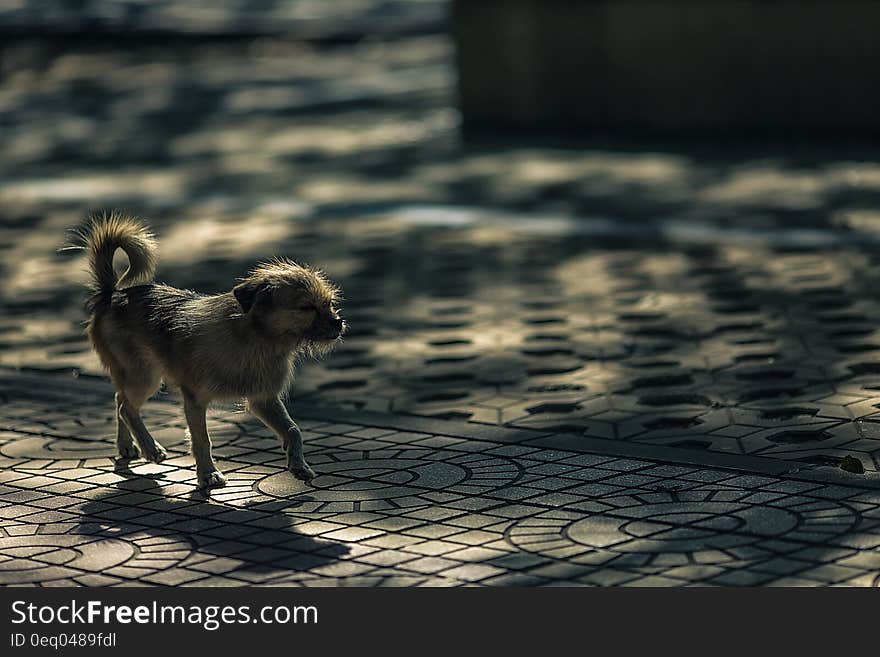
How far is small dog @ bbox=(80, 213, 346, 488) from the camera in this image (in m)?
6.28

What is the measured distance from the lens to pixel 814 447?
262 inches

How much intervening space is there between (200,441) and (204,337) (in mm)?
449

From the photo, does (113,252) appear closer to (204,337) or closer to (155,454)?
(204,337)

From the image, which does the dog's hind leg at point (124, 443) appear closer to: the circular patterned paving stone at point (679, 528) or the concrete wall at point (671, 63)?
the circular patterned paving stone at point (679, 528)

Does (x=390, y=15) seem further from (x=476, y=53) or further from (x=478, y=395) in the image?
(x=478, y=395)

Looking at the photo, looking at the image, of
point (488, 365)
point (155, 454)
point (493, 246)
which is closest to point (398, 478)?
point (155, 454)

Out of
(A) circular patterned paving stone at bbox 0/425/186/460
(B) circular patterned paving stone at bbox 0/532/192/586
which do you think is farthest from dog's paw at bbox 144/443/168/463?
(B) circular patterned paving stone at bbox 0/532/192/586

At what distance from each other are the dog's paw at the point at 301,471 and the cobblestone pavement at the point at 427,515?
0.05 meters

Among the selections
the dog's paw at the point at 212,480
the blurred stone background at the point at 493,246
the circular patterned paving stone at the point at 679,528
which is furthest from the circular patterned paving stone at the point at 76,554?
the blurred stone background at the point at 493,246

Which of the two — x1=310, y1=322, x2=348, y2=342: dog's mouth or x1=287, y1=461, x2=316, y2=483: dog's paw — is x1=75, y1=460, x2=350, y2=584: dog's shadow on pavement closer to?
x1=287, y1=461, x2=316, y2=483: dog's paw

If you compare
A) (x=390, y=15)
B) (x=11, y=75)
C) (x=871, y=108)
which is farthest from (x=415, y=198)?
(x=390, y=15)

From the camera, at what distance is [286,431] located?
657 cm

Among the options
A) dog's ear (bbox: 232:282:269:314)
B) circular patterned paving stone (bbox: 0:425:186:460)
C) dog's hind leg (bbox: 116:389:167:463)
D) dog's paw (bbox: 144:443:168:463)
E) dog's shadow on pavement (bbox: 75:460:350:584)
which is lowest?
dog's shadow on pavement (bbox: 75:460:350:584)

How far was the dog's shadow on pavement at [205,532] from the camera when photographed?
220 inches
